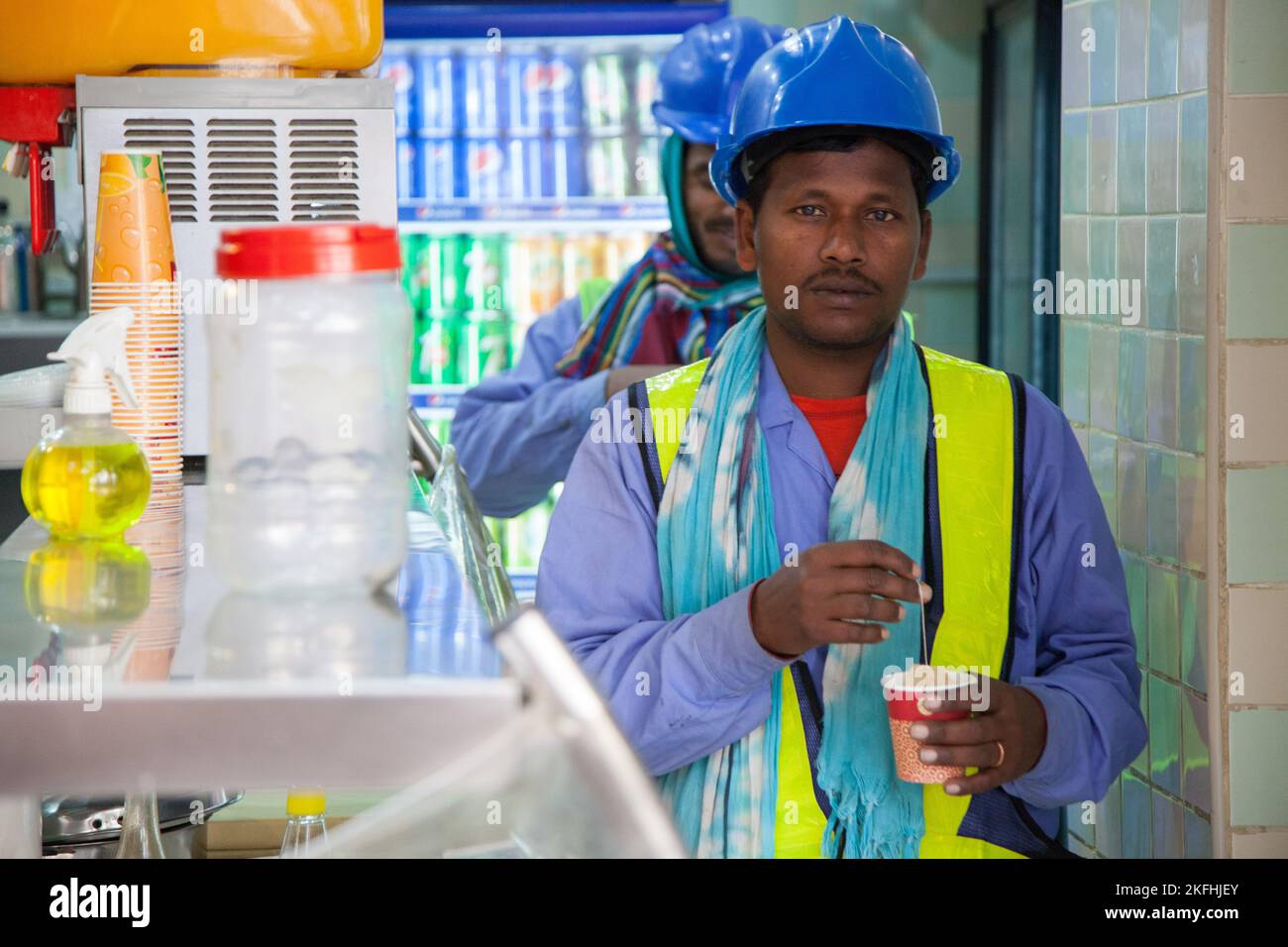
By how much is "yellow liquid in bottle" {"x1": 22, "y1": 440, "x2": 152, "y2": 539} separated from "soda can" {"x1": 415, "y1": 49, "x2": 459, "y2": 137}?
370cm

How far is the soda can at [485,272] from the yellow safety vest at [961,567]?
9.31 ft

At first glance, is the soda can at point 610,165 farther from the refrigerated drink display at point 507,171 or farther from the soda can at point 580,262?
the soda can at point 580,262

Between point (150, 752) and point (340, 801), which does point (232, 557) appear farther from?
point (340, 801)

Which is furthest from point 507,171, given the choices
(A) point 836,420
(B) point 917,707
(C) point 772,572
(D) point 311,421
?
(D) point 311,421

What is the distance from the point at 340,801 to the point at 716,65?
1775 millimetres

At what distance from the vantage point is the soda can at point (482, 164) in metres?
4.62

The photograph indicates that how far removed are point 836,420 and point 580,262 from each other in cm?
288

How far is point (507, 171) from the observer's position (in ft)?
15.2

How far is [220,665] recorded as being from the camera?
30.6 inches

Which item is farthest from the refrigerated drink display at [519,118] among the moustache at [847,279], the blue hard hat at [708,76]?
the moustache at [847,279]

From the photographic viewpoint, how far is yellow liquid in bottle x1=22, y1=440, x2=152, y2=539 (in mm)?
1046

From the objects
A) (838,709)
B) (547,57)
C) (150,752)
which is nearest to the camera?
(150,752)

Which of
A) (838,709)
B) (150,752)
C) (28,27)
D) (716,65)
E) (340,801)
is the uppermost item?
(716,65)
